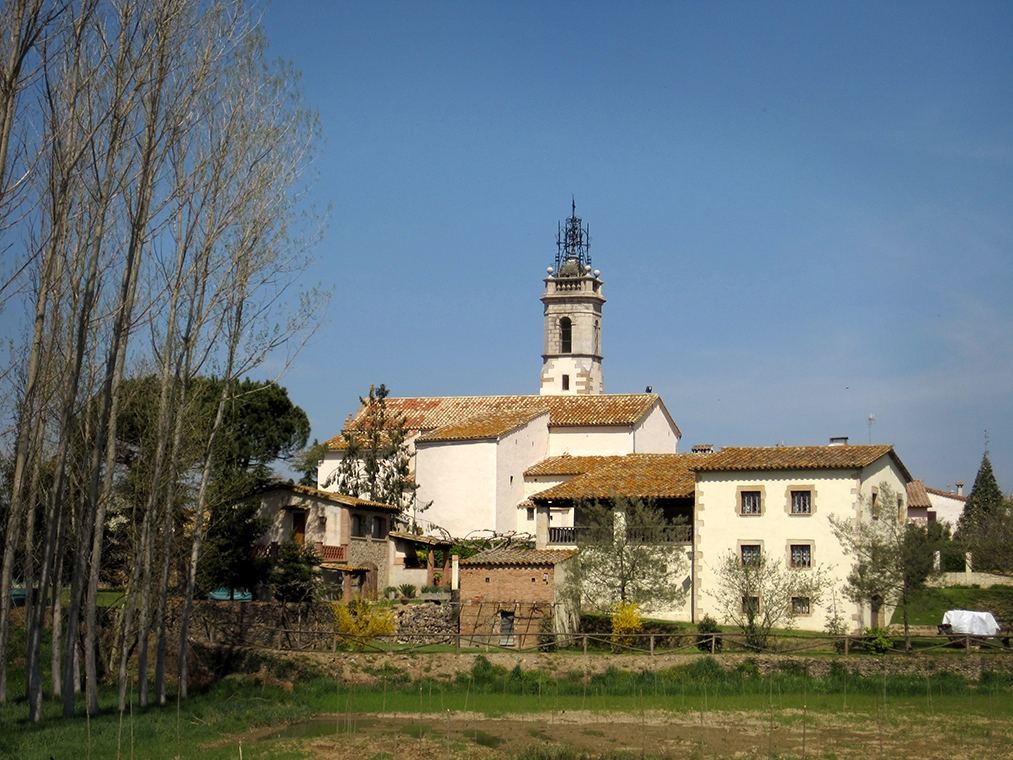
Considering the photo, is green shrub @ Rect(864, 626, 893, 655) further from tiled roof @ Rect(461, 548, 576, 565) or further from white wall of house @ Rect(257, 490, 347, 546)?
white wall of house @ Rect(257, 490, 347, 546)

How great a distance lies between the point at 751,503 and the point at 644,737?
14.6 metres

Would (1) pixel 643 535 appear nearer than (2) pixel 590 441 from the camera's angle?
Yes

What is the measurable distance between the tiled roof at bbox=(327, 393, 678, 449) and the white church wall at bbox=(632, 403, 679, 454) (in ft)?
1.53

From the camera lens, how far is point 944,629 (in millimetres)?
29188

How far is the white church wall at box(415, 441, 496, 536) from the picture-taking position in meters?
44.5

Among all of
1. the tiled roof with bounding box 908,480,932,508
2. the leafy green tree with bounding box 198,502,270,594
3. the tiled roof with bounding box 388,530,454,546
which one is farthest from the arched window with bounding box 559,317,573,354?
the leafy green tree with bounding box 198,502,270,594

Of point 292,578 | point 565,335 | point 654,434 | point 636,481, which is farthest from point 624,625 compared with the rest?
point 565,335

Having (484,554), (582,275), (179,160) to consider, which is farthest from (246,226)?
(582,275)

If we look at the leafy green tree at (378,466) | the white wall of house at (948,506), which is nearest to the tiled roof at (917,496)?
the white wall of house at (948,506)

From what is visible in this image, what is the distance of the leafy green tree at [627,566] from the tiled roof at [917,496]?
2805 cm

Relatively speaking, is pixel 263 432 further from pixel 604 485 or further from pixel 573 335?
pixel 573 335

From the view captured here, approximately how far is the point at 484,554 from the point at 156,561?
9712mm

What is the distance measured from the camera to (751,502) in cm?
3269

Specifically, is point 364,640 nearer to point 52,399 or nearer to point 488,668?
point 488,668
